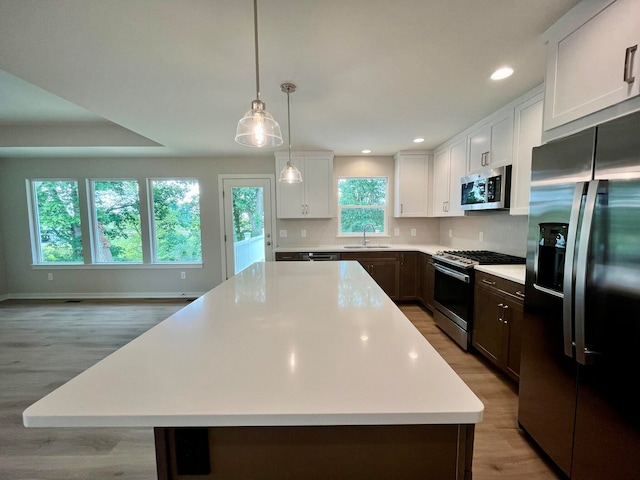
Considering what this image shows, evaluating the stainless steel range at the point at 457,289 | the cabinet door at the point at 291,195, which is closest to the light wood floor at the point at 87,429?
the stainless steel range at the point at 457,289

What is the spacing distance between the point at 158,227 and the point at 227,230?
1237 millimetres

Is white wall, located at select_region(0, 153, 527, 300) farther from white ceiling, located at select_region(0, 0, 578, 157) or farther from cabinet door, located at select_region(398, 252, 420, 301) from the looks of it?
A: white ceiling, located at select_region(0, 0, 578, 157)

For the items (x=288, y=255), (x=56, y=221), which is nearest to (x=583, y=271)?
(x=288, y=255)

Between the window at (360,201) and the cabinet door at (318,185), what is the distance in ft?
1.29

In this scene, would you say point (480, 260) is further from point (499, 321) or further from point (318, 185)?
point (318, 185)

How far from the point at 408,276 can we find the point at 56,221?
6.10m

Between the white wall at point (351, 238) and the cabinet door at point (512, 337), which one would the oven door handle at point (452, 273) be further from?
the white wall at point (351, 238)

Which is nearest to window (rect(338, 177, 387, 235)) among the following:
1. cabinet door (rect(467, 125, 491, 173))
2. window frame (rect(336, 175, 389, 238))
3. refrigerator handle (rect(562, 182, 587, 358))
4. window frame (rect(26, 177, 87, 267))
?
window frame (rect(336, 175, 389, 238))

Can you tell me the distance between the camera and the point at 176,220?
180 inches

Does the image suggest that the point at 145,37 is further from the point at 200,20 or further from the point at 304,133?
the point at 304,133

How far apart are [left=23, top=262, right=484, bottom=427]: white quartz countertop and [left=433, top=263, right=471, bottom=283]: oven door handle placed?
1638 millimetres

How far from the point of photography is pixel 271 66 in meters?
1.79

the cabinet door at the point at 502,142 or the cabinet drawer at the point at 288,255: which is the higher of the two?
the cabinet door at the point at 502,142

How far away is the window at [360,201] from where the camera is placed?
4.46 metres
